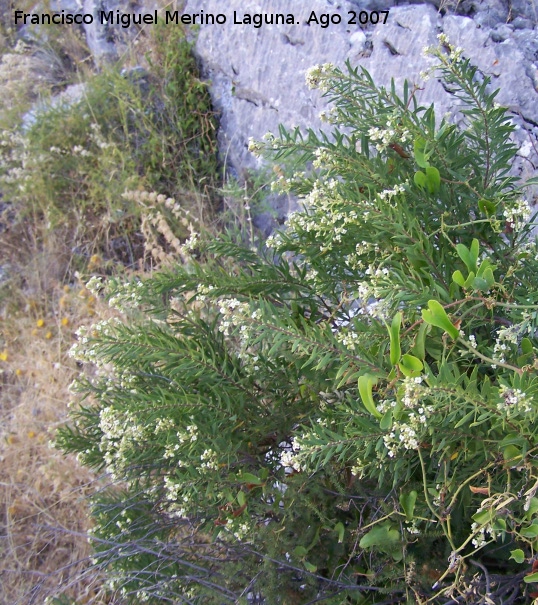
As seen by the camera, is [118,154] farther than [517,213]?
Yes

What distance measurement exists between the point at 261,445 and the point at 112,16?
4.05m

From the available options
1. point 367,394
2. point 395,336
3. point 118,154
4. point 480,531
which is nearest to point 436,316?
point 395,336

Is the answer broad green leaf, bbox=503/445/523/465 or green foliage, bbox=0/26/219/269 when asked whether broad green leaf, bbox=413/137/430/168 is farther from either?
green foliage, bbox=0/26/219/269

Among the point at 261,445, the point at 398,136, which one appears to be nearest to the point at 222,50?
the point at 398,136

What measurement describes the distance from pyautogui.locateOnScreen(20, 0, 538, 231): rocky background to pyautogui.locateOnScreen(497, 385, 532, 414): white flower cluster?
3.89ft

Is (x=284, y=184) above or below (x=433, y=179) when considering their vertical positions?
below

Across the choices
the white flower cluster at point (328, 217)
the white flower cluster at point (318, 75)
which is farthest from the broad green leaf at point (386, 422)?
the white flower cluster at point (318, 75)

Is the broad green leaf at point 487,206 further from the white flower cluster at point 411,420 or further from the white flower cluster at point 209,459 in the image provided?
the white flower cluster at point 209,459

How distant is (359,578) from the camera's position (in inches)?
63.2

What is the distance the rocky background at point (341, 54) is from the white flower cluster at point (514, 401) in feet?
3.89

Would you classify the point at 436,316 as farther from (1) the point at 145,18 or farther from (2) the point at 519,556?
(1) the point at 145,18

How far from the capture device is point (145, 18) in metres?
4.27

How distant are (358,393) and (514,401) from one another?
47cm

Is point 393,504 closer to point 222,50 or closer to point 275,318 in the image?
point 275,318
